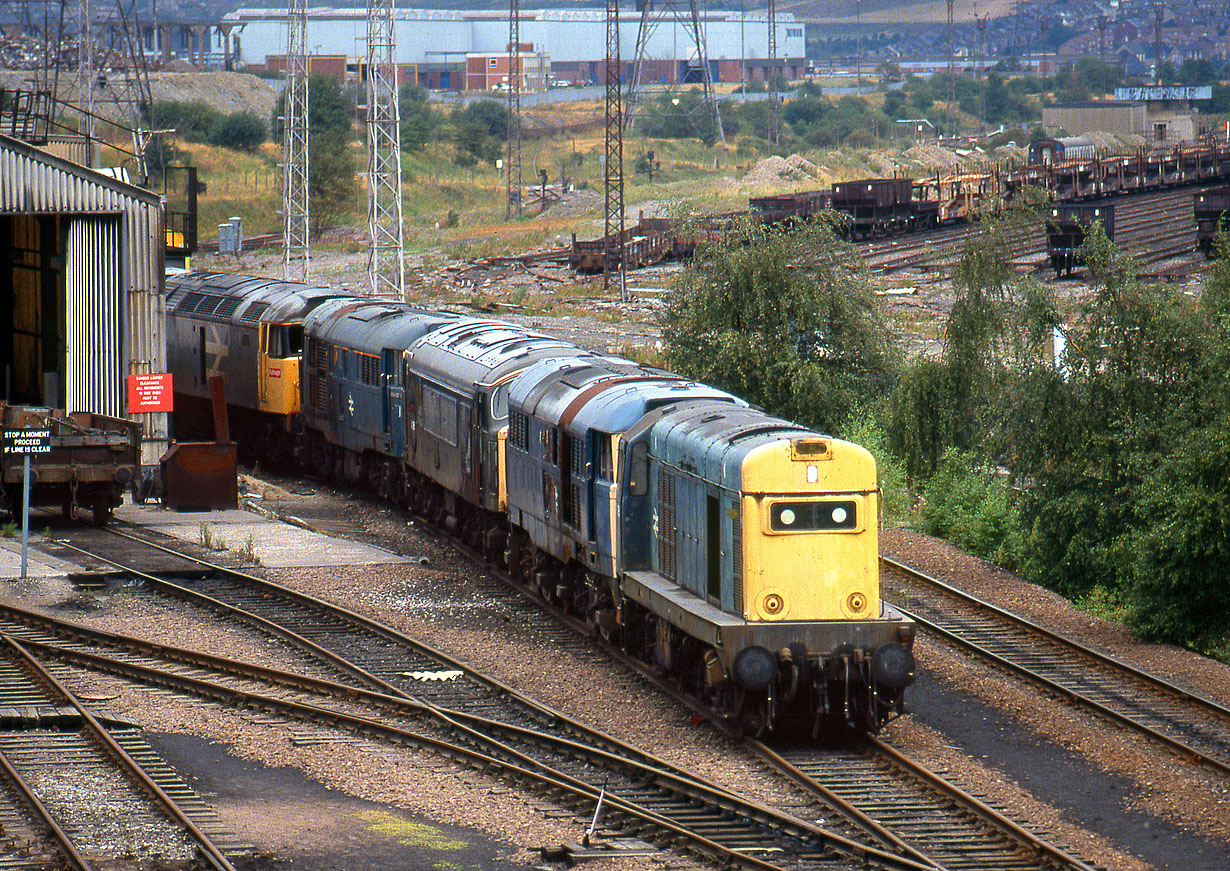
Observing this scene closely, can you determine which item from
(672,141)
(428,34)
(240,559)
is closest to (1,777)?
(240,559)

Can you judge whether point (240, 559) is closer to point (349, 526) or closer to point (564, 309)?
point (349, 526)

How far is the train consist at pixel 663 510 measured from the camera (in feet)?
46.8

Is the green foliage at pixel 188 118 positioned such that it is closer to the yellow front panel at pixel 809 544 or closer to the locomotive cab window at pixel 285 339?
the locomotive cab window at pixel 285 339

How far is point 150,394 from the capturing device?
28484 millimetres

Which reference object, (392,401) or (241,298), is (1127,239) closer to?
(241,298)

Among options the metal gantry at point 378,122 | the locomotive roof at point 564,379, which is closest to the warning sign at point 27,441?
the locomotive roof at point 564,379

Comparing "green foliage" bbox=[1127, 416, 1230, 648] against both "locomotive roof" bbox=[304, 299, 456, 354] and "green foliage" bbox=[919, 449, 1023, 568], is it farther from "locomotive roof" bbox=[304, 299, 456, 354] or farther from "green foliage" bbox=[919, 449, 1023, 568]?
"locomotive roof" bbox=[304, 299, 456, 354]

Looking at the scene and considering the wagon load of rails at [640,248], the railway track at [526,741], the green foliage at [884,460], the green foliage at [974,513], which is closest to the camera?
the railway track at [526,741]

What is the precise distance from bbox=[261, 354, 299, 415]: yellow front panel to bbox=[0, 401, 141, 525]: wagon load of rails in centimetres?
648

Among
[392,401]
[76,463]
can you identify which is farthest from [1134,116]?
[76,463]

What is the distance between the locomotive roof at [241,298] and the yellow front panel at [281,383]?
0.88 m

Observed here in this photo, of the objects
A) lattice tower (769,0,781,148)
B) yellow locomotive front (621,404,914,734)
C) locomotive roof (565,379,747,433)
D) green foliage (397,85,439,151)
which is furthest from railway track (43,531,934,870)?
green foliage (397,85,439,151)

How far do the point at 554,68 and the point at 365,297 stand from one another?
166095mm

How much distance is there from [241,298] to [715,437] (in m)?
21.7
